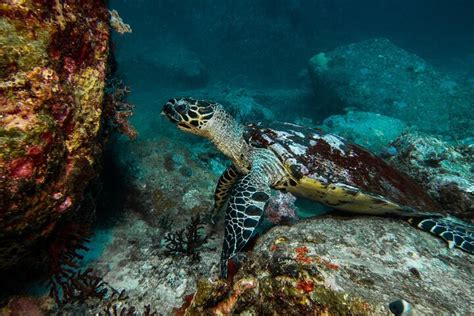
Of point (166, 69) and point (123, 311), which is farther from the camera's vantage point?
point (166, 69)

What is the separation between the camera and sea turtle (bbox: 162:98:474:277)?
3436mm

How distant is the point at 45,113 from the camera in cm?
196

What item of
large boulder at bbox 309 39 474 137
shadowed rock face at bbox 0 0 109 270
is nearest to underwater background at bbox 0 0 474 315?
shadowed rock face at bbox 0 0 109 270

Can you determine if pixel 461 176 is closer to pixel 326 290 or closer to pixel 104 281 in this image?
pixel 326 290

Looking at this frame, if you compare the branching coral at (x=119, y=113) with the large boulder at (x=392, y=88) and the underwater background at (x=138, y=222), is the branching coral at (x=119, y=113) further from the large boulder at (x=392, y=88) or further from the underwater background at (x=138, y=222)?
the large boulder at (x=392, y=88)

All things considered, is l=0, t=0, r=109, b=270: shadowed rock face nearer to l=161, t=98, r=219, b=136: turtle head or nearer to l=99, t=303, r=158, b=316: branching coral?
l=99, t=303, r=158, b=316: branching coral

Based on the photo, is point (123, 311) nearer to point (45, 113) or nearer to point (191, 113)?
point (45, 113)

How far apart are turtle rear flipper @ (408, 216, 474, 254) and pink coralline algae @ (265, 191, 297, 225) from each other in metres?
1.57

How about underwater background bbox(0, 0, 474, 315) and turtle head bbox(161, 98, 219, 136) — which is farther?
turtle head bbox(161, 98, 219, 136)

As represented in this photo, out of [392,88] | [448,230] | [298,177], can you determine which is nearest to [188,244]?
[298,177]

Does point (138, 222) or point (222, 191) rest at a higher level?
point (222, 191)

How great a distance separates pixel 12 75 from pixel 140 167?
3.78m

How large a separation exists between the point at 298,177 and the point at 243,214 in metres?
1.06

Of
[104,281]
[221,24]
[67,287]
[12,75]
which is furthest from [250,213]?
[221,24]
